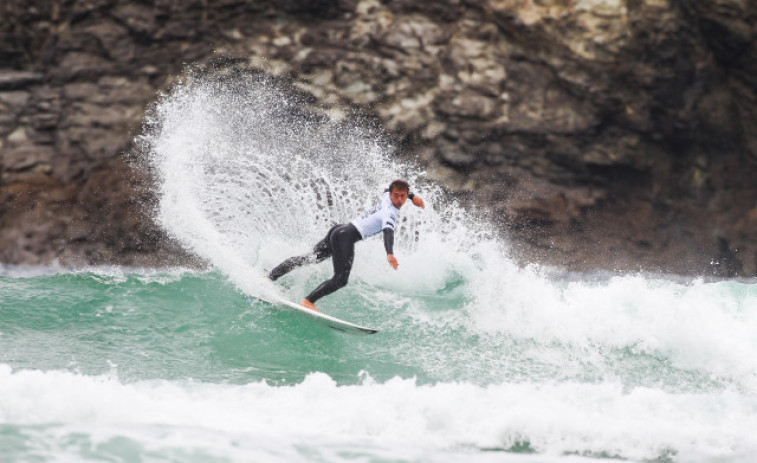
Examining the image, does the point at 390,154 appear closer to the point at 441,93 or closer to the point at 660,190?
the point at 441,93

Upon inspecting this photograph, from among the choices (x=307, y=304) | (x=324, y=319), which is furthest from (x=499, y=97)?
(x=324, y=319)

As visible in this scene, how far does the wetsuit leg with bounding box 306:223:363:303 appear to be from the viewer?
867 cm

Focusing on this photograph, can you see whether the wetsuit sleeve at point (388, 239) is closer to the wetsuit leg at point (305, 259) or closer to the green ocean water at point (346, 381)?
the wetsuit leg at point (305, 259)

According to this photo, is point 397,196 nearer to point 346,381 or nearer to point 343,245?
point 343,245

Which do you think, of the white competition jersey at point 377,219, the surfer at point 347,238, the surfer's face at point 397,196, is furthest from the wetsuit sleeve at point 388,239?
the surfer's face at point 397,196

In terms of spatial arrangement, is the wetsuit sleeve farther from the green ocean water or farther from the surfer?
the green ocean water

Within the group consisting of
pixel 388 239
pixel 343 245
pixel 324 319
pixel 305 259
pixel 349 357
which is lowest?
pixel 349 357

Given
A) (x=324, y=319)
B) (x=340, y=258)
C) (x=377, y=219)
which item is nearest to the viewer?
(x=324, y=319)

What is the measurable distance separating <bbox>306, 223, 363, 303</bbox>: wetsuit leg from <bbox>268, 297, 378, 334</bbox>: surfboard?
24cm

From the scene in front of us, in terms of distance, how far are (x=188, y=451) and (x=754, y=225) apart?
43.7 ft

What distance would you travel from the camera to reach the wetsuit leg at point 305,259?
29.7ft

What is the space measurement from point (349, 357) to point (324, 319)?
47 centimetres

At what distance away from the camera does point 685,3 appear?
49.8ft

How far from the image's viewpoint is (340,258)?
8766 millimetres
